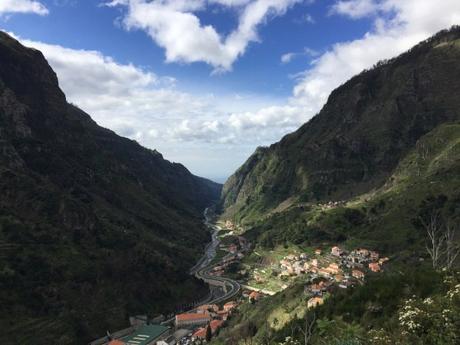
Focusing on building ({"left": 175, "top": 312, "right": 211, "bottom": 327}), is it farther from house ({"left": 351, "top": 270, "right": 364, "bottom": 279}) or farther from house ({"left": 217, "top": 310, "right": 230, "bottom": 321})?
house ({"left": 351, "top": 270, "right": 364, "bottom": 279})

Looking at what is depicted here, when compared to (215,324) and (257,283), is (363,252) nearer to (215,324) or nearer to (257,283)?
(257,283)

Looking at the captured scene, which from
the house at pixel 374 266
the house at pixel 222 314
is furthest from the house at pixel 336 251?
the house at pixel 222 314

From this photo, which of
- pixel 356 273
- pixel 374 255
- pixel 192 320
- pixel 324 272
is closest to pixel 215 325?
pixel 192 320

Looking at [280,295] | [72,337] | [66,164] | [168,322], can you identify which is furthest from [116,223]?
[280,295]

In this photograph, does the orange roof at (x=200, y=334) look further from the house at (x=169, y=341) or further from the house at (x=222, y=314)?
the house at (x=222, y=314)

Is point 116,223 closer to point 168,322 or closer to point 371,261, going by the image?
point 168,322

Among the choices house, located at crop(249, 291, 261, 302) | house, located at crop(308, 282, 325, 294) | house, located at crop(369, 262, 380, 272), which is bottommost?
house, located at crop(249, 291, 261, 302)

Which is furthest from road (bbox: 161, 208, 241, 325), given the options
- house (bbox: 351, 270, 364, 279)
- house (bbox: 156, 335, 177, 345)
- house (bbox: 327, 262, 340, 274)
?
house (bbox: 351, 270, 364, 279)
